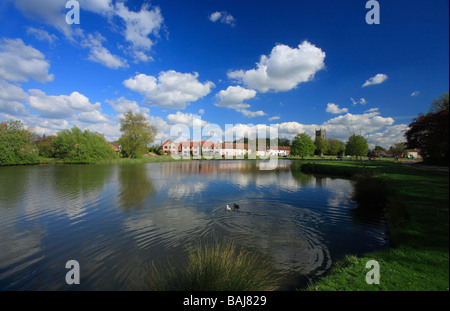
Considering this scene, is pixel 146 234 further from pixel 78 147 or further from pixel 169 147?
pixel 169 147

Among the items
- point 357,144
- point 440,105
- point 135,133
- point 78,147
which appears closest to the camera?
point 440,105

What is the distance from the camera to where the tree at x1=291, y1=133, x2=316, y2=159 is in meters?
64.6

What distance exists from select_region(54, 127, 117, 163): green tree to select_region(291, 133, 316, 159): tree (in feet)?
192

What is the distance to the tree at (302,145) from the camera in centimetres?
6456

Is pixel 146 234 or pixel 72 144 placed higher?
pixel 72 144

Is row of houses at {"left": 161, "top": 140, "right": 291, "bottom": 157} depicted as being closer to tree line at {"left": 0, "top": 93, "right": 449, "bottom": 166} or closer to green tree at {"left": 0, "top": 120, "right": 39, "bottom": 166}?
tree line at {"left": 0, "top": 93, "right": 449, "bottom": 166}

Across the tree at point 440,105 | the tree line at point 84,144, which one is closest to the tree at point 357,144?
the tree line at point 84,144

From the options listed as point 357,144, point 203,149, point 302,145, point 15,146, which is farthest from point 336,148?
point 15,146

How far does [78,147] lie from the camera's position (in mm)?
45062

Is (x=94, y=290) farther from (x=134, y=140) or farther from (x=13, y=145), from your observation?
A: (x=134, y=140)

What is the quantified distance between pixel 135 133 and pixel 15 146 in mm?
24879

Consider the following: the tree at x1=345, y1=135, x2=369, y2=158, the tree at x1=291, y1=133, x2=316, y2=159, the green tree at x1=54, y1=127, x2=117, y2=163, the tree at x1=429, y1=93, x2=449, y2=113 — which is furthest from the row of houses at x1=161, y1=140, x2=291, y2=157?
the tree at x1=429, y1=93, x2=449, y2=113

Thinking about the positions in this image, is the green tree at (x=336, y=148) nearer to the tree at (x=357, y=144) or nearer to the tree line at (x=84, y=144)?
the tree line at (x=84, y=144)

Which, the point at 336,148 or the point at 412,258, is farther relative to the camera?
the point at 336,148
